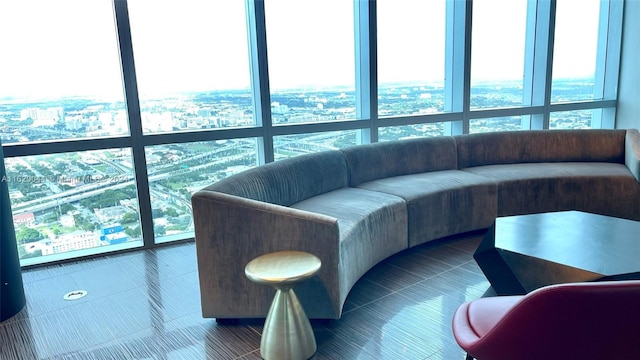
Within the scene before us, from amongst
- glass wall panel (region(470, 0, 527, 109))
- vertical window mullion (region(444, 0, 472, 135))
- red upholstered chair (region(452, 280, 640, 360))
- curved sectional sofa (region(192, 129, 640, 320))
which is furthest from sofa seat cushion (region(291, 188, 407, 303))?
glass wall panel (region(470, 0, 527, 109))

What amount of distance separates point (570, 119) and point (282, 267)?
194 inches

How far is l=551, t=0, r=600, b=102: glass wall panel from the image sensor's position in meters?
5.30

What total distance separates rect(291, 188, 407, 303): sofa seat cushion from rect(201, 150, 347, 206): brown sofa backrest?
0.28ft

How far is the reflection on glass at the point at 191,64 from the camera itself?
11.7ft

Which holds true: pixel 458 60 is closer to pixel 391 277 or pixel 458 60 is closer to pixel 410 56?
pixel 410 56

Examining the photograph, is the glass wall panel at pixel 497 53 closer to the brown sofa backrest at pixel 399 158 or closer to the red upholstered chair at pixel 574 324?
the brown sofa backrest at pixel 399 158

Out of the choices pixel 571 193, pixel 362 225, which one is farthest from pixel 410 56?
pixel 362 225

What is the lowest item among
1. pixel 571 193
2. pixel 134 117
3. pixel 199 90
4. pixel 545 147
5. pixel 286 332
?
pixel 286 332

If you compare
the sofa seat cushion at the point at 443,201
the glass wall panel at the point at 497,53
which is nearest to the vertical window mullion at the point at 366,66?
the sofa seat cushion at the point at 443,201

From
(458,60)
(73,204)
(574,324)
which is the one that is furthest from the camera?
(458,60)

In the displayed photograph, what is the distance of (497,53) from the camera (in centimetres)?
506

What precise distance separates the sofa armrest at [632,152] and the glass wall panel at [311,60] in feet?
8.07

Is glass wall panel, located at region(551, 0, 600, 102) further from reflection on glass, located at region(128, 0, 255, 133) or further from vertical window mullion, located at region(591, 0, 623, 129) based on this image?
reflection on glass, located at region(128, 0, 255, 133)

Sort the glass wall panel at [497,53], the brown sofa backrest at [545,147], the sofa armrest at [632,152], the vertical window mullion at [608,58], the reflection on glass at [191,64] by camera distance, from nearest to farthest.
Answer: the reflection on glass at [191,64] < the sofa armrest at [632,152] < the brown sofa backrest at [545,147] < the glass wall panel at [497,53] < the vertical window mullion at [608,58]
